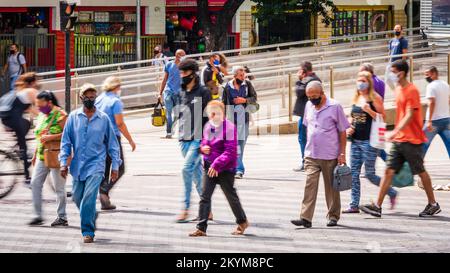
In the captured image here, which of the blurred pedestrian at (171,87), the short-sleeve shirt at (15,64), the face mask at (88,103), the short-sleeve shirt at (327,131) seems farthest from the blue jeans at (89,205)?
the short-sleeve shirt at (15,64)

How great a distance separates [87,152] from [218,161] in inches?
56.1

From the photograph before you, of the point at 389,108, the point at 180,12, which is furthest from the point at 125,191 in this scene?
the point at 180,12

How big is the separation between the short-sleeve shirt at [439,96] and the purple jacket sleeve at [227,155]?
4.15 meters

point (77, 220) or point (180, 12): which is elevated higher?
point (180, 12)

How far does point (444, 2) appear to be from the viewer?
131 ft

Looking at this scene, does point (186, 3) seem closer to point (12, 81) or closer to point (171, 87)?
point (12, 81)

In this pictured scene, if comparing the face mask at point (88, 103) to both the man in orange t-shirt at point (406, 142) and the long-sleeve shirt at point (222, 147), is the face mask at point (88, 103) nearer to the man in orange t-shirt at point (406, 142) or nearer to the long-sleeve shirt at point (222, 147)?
the long-sleeve shirt at point (222, 147)

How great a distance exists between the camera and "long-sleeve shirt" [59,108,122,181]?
12.8 meters

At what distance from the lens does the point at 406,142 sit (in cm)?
1459

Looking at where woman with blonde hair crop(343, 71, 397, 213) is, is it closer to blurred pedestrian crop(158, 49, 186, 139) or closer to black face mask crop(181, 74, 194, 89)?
black face mask crop(181, 74, 194, 89)

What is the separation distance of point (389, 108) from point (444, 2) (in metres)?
14.6

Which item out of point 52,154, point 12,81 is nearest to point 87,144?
point 52,154

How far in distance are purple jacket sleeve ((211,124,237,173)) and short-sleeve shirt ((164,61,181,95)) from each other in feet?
33.0
